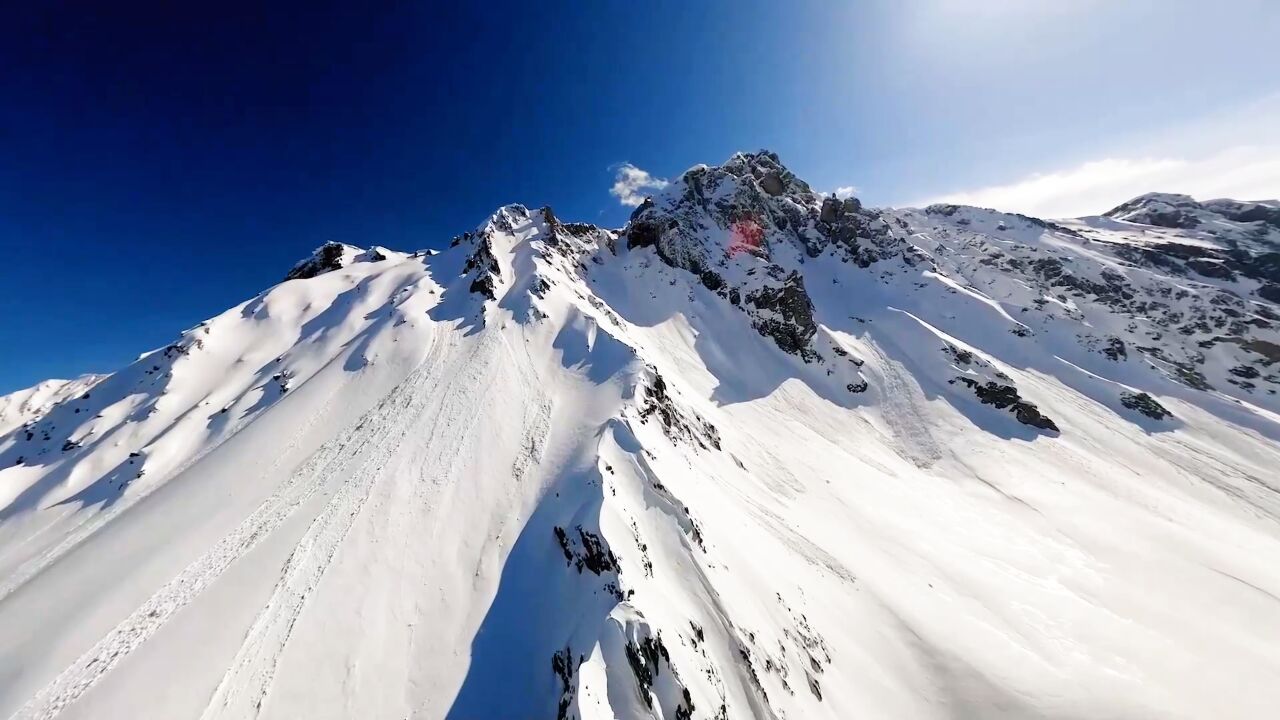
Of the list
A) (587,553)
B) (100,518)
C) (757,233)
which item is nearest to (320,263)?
(100,518)

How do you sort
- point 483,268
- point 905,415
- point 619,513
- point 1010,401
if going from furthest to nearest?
point 1010,401 → point 905,415 → point 483,268 → point 619,513

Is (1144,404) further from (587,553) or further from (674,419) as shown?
(587,553)

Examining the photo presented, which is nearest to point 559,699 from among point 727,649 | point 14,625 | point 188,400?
point 727,649

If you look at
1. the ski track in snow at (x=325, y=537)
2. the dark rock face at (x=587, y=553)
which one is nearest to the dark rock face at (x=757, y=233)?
the ski track in snow at (x=325, y=537)

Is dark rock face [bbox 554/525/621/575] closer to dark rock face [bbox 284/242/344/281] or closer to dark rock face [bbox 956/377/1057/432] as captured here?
dark rock face [bbox 956/377/1057/432]

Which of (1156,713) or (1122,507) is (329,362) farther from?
(1122,507)

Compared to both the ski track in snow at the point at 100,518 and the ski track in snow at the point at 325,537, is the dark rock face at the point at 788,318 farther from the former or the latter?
the ski track in snow at the point at 100,518

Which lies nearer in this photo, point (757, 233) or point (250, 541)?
point (250, 541)
